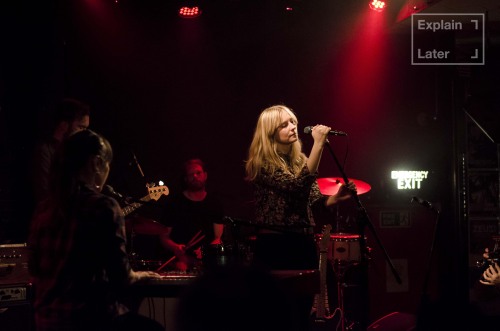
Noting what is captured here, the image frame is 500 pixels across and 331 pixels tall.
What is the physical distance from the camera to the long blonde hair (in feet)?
12.7

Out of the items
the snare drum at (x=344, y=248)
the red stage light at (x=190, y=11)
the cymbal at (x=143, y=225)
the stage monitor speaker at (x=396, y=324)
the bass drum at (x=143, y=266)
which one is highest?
the red stage light at (x=190, y=11)

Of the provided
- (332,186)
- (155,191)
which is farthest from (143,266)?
(332,186)

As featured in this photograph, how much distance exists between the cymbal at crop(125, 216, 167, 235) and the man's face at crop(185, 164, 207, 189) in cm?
98

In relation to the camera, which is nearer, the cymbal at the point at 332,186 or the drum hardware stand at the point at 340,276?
the cymbal at the point at 332,186

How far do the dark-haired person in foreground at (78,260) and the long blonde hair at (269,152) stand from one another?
155 cm

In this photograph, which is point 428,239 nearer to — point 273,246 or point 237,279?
point 273,246

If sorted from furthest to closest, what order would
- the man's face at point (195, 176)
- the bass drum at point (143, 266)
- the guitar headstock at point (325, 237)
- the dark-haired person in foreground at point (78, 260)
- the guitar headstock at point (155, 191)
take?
the guitar headstock at point (325, 237), the man's face at point (195, 176), the guitar headstock at point (155, 191), the bass drum at point (143, 266), the dark-haired person in foreground at point (78, 260)

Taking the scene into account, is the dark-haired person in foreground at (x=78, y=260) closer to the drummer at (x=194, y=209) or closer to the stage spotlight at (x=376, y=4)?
the drummer at (x=194, y=209)

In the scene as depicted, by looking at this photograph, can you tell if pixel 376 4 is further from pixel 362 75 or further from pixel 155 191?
pixel 155 191

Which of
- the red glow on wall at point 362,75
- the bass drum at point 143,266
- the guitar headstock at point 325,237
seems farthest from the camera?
the red glow on wall at point 362,75

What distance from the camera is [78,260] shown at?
239 centimetres

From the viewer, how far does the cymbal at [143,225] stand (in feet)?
18.3

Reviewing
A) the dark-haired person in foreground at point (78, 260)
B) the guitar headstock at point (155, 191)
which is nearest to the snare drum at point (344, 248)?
the guitar headstock at point (155, 191)

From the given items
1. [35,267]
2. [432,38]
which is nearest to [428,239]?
[432,38]
